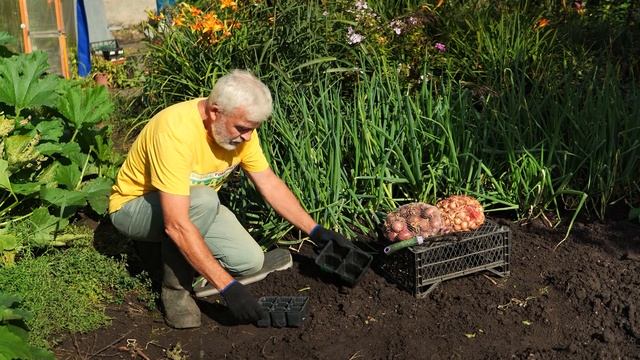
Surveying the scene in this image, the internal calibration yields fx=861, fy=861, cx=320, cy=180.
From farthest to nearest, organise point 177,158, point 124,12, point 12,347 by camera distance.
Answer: point 124,12
point 177,158
point 12,347

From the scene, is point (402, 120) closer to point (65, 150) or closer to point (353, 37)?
point (353, 37)

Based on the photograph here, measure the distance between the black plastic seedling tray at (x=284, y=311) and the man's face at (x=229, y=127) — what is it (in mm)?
742

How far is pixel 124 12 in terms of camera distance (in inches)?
448

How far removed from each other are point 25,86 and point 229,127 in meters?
1.46

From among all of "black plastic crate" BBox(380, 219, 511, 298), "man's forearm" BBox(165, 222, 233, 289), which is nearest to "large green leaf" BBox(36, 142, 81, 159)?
"man's forearm" BBox(165, 222, 233, 289)

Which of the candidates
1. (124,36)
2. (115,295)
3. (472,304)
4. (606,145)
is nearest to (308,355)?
(472,304)

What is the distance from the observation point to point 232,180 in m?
4.92

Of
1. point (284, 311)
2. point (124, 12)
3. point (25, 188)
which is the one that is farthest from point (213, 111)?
point (124, 12)

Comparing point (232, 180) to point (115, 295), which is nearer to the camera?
point (115, 295)

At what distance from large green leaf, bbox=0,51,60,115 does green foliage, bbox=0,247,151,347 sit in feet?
2.60

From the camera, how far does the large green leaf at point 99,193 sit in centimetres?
446

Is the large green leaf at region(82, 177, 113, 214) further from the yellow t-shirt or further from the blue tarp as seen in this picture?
the blue tarp

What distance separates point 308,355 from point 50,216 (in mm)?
1578

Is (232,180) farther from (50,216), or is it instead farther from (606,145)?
(606,145)
